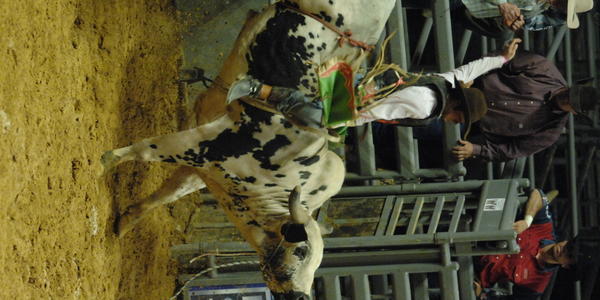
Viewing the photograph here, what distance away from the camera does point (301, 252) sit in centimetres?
402

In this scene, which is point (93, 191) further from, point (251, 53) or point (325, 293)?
point (325, 293)

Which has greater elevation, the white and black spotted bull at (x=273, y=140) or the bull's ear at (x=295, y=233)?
the white and black spotted bull at (x=273, y=140)

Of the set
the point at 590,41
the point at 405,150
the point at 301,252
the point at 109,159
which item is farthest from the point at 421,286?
the point at 590,41

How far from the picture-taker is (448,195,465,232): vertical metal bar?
5.20 m

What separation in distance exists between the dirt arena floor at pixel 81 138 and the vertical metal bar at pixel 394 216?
1411 millimetres

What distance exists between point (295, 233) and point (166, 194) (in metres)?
1.14

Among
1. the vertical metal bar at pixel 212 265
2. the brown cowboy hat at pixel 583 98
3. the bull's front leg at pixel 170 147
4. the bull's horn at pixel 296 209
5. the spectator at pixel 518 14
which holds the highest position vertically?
the spectator at pixel 518 14

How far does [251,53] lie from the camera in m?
4.26

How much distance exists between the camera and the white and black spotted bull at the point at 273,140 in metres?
4.16

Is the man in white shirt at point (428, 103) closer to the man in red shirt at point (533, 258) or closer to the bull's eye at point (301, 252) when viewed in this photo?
the bull's eye at point (301, 252)

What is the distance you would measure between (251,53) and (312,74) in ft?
1.07

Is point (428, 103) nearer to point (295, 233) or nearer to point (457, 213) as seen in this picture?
point (457, 213)

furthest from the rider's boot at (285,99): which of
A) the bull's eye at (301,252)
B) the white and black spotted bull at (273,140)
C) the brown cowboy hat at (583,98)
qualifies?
the brown cowboy hat at (583,98)

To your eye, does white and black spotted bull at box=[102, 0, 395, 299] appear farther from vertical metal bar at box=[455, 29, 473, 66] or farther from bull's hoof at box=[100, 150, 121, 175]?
vertical metal bar at box=[455, 29, 473, 66]
